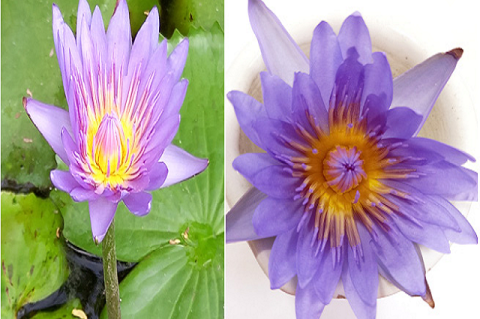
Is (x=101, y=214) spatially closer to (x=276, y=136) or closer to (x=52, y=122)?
(x=52, y=122)

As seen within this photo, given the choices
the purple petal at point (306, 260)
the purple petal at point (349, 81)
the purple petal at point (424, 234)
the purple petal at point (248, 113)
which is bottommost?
the purple petal at point (306, 260)

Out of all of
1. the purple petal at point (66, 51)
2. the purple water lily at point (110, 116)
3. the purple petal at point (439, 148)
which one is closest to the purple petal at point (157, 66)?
the purple water lily at point (110, 116)

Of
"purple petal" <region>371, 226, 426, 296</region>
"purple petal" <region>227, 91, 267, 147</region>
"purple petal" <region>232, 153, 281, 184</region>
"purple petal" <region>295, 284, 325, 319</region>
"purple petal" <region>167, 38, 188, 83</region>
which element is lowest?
"purple petal" <region>295, 284, 325, 319</region>

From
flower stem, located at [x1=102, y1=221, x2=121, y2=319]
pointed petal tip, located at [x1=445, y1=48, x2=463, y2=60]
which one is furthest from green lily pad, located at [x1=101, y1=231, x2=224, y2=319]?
pointed petal tip, located at [x1=445, y1=48, x2=463, y2=60]

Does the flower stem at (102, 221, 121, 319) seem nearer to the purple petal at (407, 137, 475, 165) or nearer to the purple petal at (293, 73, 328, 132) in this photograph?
the purple petal at (293, 73, 328, 132)

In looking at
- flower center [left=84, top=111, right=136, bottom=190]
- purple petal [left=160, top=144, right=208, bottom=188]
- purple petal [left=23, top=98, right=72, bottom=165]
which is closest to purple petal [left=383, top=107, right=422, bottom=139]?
purple petal [left=160, top=144, right=208, bottom=188]

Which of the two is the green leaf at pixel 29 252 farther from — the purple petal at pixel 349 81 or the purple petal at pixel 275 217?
the purple petal at pixel 349 81

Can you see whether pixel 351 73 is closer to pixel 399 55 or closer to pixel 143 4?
pixel 399 55

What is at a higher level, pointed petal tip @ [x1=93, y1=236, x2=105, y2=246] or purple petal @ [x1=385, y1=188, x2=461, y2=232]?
purple petal @ [x1=385, y1=188, x2=461, y2=232]
